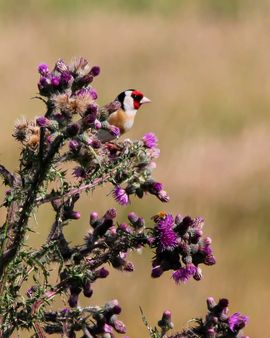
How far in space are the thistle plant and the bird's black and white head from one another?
1272mm

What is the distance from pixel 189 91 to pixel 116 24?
2.12m

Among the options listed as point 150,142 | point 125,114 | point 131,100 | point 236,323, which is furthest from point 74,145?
point 131,100

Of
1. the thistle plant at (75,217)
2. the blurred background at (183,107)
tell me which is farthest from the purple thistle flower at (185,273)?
the blurred background at (183,107)

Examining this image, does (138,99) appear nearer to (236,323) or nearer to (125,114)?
(125,114)

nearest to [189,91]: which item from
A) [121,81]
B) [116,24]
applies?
[121,81]

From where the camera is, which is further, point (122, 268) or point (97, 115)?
point (122, 268)

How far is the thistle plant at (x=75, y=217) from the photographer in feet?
5.65

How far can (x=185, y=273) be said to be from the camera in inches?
74.2

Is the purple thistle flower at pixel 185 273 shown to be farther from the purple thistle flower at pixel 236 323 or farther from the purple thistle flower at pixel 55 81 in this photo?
the purple thistle flower at pixel 55 81

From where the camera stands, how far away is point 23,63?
934cm

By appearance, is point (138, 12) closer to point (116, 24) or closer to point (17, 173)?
point (116, 24)

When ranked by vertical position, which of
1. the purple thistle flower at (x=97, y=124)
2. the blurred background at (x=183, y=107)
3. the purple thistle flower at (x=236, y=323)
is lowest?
the purple thistle flower at (x=236, y=323)

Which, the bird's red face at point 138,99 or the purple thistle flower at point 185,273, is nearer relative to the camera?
the purple thistle flower at point 185,273

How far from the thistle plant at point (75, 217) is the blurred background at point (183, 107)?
188 centimetres
